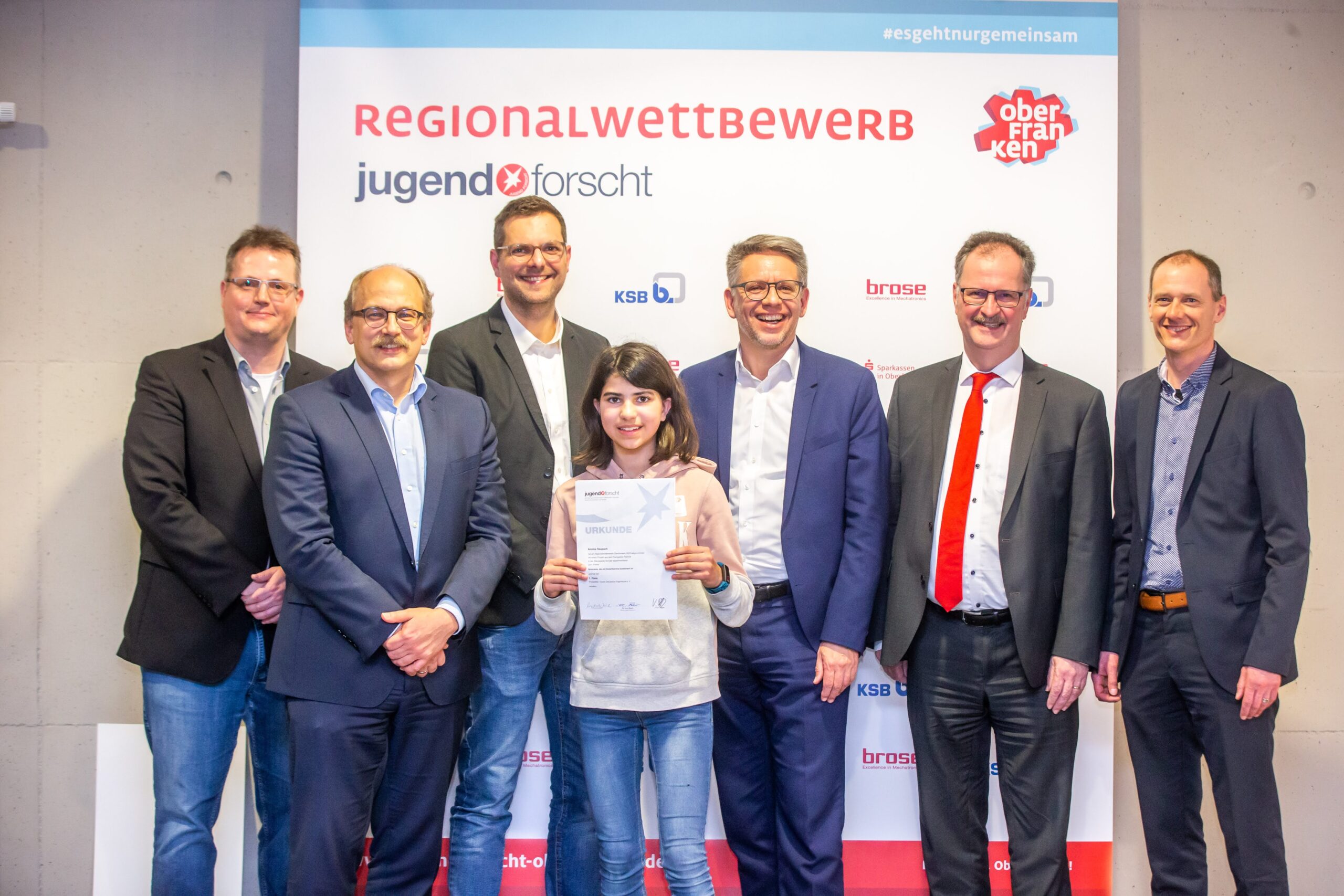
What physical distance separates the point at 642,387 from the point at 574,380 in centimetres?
55

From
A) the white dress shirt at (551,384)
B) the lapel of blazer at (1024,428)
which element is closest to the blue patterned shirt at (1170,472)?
the lapel of blazer at (1024,428)

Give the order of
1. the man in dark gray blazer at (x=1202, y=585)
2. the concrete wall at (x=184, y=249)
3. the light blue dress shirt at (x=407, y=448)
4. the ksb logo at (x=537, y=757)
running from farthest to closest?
1. the concrete wall at (x=184, y=249)
2. the ksb logo at (x=537, y=757)
3. the man in dark gray blazer at (x=1202, y=585)
4. the light blue dress shirt at (x=407, y=448)

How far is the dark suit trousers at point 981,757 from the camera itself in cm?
270

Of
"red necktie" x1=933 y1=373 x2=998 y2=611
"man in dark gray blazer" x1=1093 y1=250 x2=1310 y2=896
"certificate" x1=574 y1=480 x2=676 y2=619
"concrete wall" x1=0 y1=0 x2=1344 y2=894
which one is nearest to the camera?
"certificate" x1=574 y1=480 x2=676 y2=619

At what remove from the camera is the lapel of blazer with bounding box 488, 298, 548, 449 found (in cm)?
286

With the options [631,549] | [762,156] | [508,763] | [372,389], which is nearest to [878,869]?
[508,763]

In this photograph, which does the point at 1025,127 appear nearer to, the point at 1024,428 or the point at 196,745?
the point at 1024,428

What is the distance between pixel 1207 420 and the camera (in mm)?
2723

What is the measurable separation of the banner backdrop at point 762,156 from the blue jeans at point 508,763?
2.04 ft

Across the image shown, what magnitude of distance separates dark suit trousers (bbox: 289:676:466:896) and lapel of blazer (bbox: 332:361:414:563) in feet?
1.32

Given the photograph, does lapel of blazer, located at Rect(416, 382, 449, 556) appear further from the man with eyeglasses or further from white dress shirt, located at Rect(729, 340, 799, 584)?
white dress shirt, located at Rect(729, 340, 799, 584)

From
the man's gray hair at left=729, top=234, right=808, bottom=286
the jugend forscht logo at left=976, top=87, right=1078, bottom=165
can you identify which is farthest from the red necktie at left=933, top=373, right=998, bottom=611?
the jugend forscht logo at left=976, top=87, right=1078, bottom=165

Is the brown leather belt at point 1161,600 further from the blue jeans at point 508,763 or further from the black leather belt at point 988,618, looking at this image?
the blue jeans at point 508,763

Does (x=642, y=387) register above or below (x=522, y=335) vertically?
below
